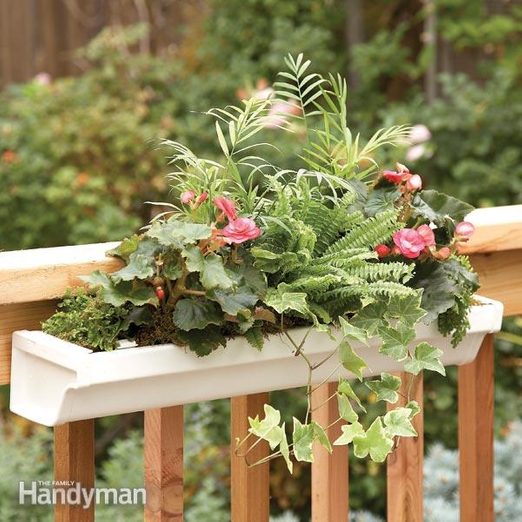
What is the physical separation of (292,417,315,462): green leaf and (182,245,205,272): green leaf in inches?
7.8

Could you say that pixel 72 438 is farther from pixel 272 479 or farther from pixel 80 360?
pixel 272 479

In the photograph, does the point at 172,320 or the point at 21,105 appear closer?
the point at 172,320

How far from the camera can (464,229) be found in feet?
4.32

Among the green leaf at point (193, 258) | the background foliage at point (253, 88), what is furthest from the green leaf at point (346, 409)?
the background foliage at point (253, 88)

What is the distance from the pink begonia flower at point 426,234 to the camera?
1265 mm

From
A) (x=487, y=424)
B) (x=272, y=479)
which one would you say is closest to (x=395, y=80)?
(x=272, y=479)

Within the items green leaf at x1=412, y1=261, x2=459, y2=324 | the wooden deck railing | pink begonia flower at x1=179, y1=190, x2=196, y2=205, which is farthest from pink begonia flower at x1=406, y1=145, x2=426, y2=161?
pink begonia flower at x1=179, y1=190, x2=196, y2=205

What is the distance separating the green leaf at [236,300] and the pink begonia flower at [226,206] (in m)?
0.07

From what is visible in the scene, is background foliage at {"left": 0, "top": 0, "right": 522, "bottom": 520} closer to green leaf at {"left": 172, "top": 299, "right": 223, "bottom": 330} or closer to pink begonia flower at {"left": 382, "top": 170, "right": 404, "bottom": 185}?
pink begonia flower at {"left": 382, "top": 170, "right": 404, "bottom": 185}

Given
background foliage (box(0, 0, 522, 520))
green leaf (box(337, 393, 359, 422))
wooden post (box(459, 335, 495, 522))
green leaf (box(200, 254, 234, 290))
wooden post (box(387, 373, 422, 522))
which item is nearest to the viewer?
green leaf (box(200, 254, 234, 290))

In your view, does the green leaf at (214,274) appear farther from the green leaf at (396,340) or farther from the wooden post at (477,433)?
the wooden post at (477,433)

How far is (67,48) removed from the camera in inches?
246

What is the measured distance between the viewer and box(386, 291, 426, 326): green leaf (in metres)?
1.23

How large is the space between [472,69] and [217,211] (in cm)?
406
